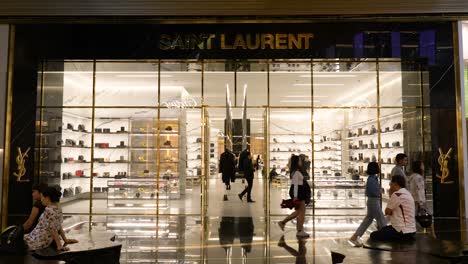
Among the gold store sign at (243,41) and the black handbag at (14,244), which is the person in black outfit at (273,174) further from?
the black handbag at (14,244)

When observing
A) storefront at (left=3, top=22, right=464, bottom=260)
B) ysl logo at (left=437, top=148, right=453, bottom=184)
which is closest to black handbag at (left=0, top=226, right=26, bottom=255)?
storefront at (left=3, top=22, right=464, bottom=260)

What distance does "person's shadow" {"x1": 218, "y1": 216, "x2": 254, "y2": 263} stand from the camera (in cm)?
698

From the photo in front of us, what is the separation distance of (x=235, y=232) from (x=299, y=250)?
6.32ft

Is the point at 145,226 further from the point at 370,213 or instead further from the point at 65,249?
the point at 370,213

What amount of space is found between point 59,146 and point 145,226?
4.42m

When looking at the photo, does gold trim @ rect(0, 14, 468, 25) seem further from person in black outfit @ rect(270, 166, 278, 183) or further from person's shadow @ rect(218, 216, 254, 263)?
person's shadow @ rect(218, 216, 254, 263)

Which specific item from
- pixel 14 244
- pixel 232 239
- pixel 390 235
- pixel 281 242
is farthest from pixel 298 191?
pixel 14 244

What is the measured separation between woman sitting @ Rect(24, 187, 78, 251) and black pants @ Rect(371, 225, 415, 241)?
4.19 m

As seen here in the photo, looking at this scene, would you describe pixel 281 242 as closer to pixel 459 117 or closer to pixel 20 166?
pixel 459 117

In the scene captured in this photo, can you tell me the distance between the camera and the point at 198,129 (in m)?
13.4

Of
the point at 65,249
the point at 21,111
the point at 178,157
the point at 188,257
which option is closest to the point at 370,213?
the point at 188,257

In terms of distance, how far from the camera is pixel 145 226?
9.30 m

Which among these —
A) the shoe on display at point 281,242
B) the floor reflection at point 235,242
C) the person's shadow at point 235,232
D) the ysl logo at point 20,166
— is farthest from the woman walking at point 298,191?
the ysl logo at point 20,166

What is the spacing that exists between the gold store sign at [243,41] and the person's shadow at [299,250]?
509 cm
